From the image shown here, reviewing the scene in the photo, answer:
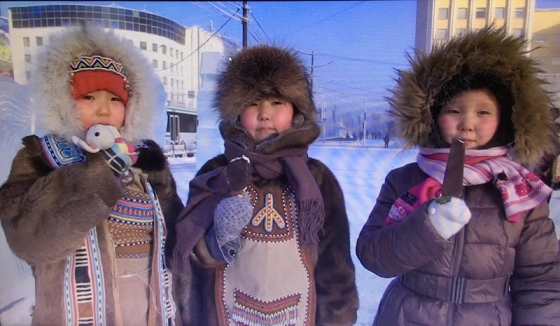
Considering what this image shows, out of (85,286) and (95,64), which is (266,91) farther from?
(85,286)

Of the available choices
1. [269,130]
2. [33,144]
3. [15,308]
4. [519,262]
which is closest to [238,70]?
[269,130]

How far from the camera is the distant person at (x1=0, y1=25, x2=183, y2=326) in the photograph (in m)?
0.94

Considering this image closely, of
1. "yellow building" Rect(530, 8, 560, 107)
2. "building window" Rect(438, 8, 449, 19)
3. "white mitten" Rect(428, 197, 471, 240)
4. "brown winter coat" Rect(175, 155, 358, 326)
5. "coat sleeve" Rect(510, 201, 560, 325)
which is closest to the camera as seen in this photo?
"white mitten" Rect(428, 197, 471, 240)

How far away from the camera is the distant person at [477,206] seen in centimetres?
95

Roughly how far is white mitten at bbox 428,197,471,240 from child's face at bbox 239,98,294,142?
0.56m

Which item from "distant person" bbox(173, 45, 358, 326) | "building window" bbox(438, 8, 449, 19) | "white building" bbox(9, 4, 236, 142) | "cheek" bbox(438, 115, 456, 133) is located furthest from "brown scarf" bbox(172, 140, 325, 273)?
"building window" bbox(438, 8, 449, 19)

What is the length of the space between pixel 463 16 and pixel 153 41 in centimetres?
144

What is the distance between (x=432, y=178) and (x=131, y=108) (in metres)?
1.03

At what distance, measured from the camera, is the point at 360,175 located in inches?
94.3

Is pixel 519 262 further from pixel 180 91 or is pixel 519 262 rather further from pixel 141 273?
pixel 180 91

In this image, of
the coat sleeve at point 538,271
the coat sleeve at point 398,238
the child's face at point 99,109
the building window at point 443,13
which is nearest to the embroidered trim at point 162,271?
the child's face at point 99,109

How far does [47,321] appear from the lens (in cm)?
102

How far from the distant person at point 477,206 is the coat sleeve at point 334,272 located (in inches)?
4.4

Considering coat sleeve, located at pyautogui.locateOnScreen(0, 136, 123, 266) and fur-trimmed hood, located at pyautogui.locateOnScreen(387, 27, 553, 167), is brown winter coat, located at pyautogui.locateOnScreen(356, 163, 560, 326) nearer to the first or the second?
fur-trimmed hood, located at pyautogui.locateOnScreen(387, 27, 553, 167)
